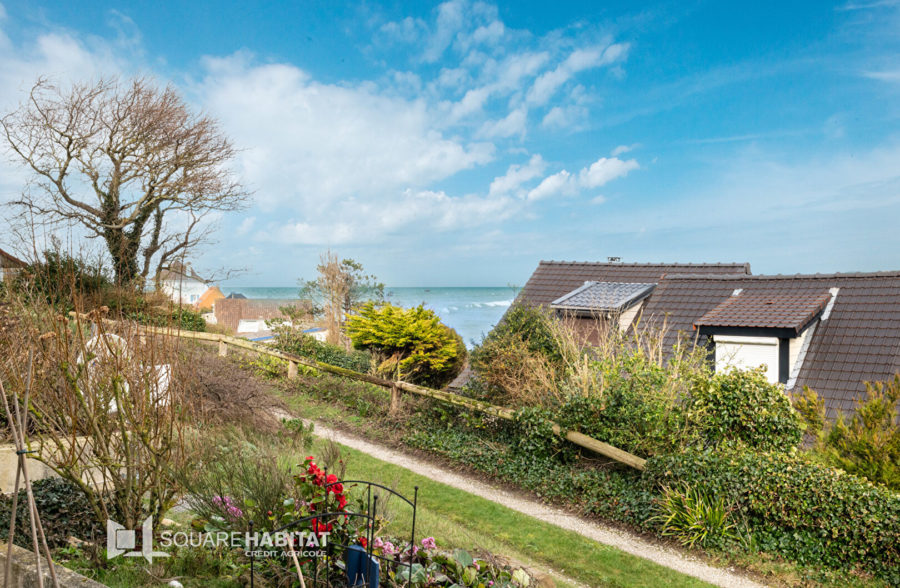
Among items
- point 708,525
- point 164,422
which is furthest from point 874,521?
point 164,422

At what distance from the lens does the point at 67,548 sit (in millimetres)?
4184

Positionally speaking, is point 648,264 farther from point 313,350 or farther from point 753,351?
point 313,350

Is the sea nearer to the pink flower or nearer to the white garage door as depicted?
the white garage door

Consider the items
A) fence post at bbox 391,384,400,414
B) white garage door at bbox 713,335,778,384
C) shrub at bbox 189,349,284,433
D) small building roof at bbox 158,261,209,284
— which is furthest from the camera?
white garage door at bbox 713,335,778,384

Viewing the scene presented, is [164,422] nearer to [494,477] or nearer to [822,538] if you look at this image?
[494,477]

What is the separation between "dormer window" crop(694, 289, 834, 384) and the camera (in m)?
10.6

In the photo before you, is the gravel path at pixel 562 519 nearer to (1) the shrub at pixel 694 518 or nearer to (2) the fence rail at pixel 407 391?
(1) the shrub at pixel 694 518

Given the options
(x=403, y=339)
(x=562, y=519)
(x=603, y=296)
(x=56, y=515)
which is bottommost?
(x=562, y=519)

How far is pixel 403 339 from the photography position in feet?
38.0

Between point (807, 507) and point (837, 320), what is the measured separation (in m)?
6.95

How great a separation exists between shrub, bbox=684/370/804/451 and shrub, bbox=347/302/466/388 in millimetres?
5687

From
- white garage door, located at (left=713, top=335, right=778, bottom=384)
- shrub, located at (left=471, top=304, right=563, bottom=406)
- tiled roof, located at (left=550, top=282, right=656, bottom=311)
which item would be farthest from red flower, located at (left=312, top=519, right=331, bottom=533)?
tiled roof, located at (left=550, top=282, right=656, bottom=311)

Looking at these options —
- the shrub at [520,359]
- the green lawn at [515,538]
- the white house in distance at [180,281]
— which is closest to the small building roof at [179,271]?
the white house in distance at [180,281]

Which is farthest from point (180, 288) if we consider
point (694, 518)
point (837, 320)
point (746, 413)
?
point (837, 320)
